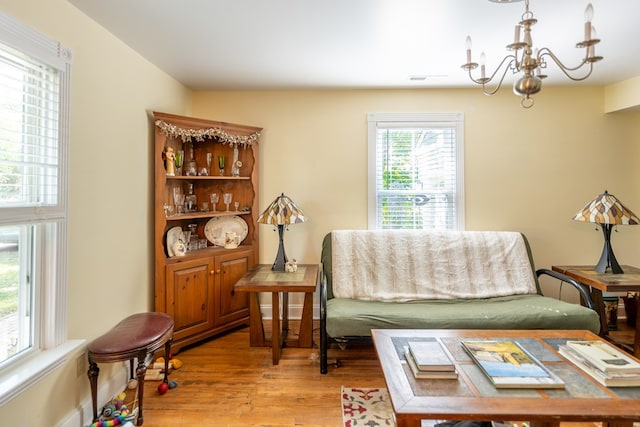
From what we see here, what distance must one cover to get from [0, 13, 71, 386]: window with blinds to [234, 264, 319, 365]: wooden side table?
3.85ft

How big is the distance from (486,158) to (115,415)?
3.71 meters

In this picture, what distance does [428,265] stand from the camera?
2891 millimetres

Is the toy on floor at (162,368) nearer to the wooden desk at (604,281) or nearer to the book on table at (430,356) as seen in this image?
the book on table at (430,356)

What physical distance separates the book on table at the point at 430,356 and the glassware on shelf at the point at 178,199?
2.38 m

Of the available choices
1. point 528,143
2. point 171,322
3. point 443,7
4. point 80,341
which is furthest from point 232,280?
point 528,143

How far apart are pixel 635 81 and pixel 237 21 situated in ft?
11.8

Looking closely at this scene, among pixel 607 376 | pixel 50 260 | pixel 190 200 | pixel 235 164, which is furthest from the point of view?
pixel 235 164

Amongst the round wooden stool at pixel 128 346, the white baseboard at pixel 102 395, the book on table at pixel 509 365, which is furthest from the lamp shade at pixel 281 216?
the book on table at pixel 509 365

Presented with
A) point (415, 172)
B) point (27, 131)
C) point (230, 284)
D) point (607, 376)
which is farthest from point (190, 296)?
point (607, 376)

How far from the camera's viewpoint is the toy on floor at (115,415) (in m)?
1.77

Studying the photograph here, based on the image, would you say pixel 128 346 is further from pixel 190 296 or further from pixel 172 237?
pixel 172 237

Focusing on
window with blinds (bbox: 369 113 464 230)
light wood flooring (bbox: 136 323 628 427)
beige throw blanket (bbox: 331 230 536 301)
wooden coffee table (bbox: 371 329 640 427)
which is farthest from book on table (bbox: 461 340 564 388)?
window with blinds (bbox: 369 113 464 230)

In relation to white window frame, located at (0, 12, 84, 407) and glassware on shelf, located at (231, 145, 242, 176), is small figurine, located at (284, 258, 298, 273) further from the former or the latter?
white window frame, located at (0, 12, 84, 407)

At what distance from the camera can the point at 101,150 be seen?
6.61 ft
